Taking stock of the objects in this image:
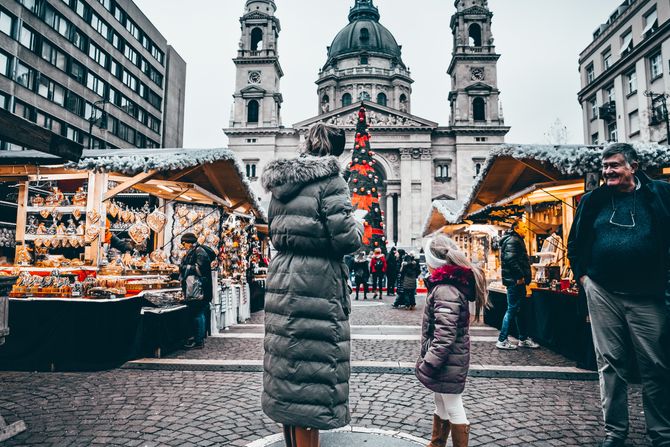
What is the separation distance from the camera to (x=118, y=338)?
5695 millimetres

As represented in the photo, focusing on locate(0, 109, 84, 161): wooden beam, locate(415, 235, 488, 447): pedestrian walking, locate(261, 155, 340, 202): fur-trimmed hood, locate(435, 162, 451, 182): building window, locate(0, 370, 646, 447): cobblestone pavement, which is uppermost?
locate(435, 162, 451, 182): building window

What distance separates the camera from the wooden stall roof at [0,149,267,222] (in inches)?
258

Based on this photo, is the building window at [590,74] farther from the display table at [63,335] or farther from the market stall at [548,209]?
the display table at [63,335]

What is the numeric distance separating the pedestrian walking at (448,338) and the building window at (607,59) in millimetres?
38402

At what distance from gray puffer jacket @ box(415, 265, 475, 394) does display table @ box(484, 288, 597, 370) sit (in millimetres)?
3292

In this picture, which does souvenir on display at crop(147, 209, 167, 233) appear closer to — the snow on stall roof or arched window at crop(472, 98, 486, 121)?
the snow on stall roof

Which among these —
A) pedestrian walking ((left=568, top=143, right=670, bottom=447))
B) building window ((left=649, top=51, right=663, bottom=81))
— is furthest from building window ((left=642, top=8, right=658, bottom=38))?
pedestrian walking ((left=568, top=143, right=670, bottom=447))

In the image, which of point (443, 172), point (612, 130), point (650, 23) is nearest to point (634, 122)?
point (612, 130)

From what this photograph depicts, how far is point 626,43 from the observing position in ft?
104

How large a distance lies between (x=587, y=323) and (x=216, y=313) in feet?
19.7

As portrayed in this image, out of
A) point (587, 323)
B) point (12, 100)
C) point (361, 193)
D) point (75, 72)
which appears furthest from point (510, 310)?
point (75, 72)

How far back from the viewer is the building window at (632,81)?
Result: 3041cm

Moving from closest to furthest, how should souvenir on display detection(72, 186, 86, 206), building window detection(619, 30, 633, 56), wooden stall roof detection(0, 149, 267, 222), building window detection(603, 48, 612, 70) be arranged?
wooden stall roof detection(0, 149, 267, 222)
souvenir on display detection(72, 186, 86, 206)
building window detection(619, 30, 633, 56)
building window detection(603, 48, 612, 70)

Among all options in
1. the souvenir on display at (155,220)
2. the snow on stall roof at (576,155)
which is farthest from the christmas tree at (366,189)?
the snow on stall roof at (576,155)
